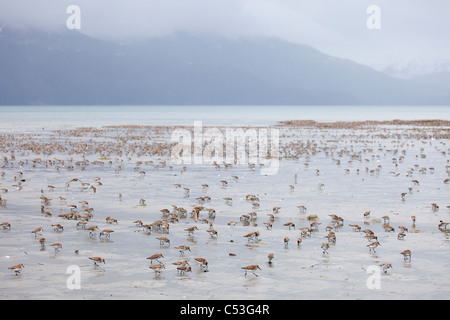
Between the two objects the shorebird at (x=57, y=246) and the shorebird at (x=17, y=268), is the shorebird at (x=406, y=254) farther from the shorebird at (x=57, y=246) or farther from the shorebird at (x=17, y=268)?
the shorebird at (x=17, y=268)

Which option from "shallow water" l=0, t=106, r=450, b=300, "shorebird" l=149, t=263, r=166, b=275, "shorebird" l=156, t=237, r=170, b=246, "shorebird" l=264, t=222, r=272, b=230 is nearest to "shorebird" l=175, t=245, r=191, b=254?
"shallow water" l=0, t=106, r=450, b=300

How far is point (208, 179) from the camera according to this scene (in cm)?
2614

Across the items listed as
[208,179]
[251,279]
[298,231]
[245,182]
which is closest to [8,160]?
[208,179]

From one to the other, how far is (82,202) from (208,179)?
864cm

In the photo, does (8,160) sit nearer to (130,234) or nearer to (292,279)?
(130,234)

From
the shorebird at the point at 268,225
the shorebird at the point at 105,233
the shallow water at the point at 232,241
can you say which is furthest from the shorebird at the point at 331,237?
the shorebird at the point at 105,233

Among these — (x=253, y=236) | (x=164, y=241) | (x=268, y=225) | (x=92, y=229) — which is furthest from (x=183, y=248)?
(x=268, y=225)

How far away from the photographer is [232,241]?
1445cm

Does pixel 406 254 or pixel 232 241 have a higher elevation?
pixel 232 241

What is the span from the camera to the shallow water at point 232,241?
10820mm

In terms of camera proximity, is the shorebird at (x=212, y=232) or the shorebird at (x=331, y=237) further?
the shorebird at (x=212, y=232)

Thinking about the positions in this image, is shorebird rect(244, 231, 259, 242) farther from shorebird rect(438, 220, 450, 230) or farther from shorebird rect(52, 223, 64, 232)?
shorebird rect(438, 220, 450, 230)

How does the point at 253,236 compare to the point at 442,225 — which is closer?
the point at 253,236

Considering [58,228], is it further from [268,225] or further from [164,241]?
[268,225]
